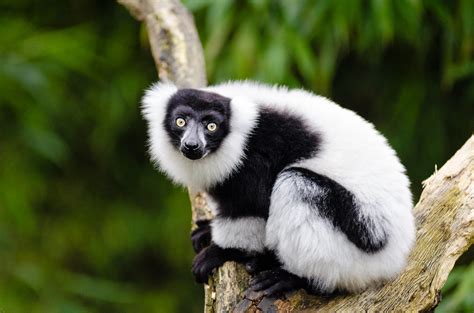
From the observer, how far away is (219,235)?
14.6ft

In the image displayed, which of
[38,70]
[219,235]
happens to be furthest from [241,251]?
[38,70]

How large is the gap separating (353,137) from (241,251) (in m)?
0.85

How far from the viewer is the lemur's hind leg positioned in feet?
13.5

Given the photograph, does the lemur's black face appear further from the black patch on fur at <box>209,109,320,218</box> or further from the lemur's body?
the black patch on fur at <box>209,109,320,218</box>

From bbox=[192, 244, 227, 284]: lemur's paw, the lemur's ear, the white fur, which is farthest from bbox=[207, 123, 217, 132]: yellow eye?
bbox=[192, 244, 227, 284]: lemur's paw

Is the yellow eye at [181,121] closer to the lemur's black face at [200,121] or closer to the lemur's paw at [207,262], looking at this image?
the lemur's black face at [200,121]

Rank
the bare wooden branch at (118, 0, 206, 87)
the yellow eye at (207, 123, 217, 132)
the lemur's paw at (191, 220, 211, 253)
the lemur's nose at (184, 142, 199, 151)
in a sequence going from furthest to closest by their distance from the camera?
1. the bare wooden branch at (118, 0, 206, 87)
2. the lemur's paw at (191, 220, 211, 253)
3. the yellow eye at (207, 123, 217, 132)
4. the lemur's nose at (184, 142, 199, 151)

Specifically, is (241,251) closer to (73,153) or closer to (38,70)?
(38,70)

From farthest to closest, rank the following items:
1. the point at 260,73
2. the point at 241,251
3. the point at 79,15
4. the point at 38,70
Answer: the point at 79,15 → the point at 38,70 → the point at 260,73 → the point at 241,251

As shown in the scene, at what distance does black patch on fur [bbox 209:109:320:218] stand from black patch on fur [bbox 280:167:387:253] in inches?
8.3

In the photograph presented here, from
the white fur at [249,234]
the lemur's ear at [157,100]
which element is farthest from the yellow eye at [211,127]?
the white fur at [249,234]

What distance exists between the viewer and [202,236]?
15.9 feet

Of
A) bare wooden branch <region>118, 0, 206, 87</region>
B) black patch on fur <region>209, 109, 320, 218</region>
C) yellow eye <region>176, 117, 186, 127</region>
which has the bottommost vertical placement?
black patch on fur <region>209, 109, 320, 218</region>

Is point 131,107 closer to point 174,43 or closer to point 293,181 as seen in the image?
point 174,43
